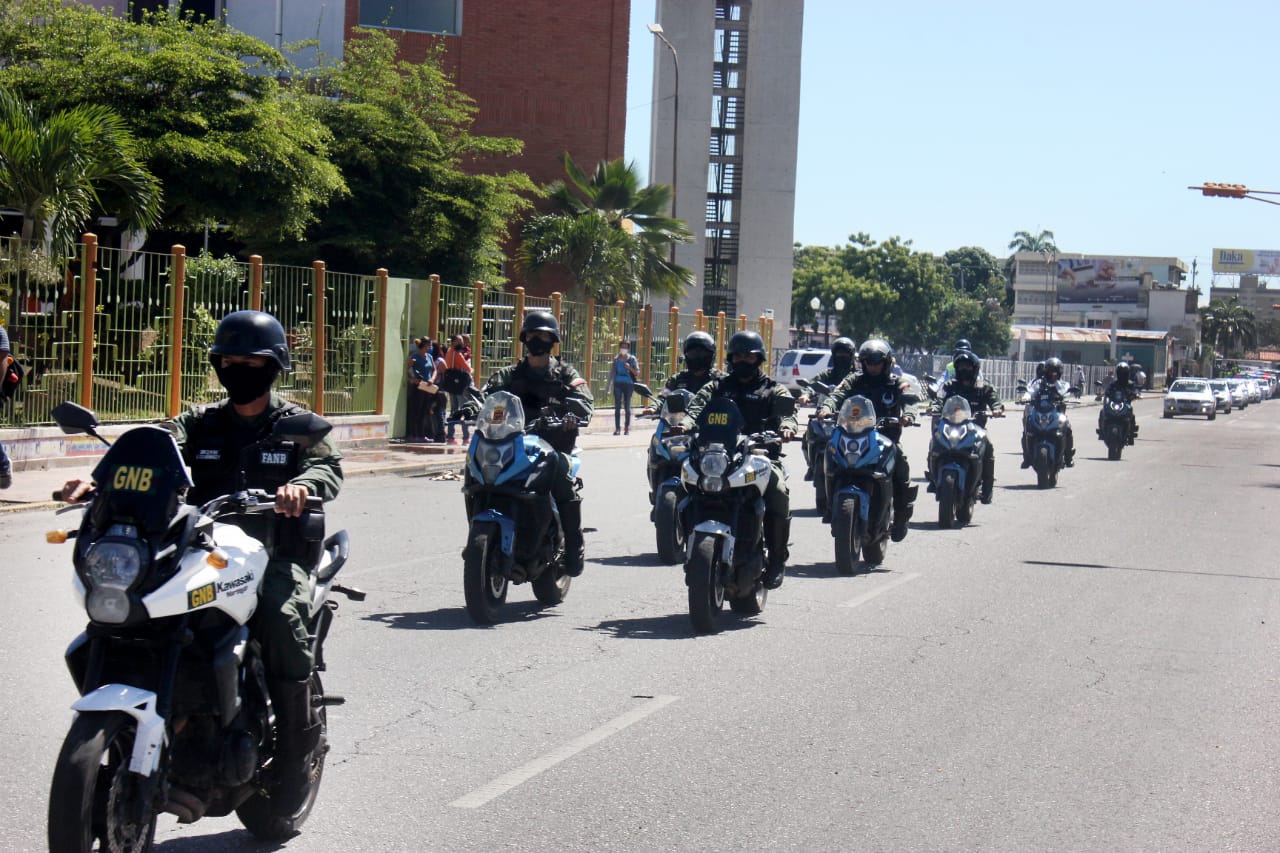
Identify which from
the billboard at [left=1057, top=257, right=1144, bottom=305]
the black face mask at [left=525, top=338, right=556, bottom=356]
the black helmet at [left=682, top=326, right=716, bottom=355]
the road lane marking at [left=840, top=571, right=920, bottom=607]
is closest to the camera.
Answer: the black face mask at [left=525, top=338, right=556, bottom=356]

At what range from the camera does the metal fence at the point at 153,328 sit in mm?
16828

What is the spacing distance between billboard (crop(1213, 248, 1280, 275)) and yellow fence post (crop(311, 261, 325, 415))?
15917 cm

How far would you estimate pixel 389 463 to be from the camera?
791 inches

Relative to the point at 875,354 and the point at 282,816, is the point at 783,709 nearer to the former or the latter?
the point at 282,816

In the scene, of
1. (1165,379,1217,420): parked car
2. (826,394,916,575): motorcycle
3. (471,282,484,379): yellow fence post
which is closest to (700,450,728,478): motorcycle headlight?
(826,394,916,575): motorcycle

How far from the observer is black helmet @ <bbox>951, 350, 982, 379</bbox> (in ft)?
55.0

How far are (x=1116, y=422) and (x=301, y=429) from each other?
25710 millimetres

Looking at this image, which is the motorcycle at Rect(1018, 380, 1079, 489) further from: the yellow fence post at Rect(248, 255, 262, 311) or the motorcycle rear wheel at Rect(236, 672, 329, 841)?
the motorcycle rear wheel at Rect(236, 672, 329, 841)

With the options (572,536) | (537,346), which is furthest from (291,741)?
(537,346)

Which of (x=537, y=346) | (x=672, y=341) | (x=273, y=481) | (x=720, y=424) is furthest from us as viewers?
(x=672, y=341)

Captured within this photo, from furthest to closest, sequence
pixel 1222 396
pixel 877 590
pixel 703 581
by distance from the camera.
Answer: pixel 1222 396, pixel 877 590, pixel 703 581

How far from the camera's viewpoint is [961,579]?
1158 cm

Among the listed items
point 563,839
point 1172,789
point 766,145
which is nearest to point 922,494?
point 1172,789

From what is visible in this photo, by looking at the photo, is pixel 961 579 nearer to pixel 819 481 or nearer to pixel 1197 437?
pixel 819 481
